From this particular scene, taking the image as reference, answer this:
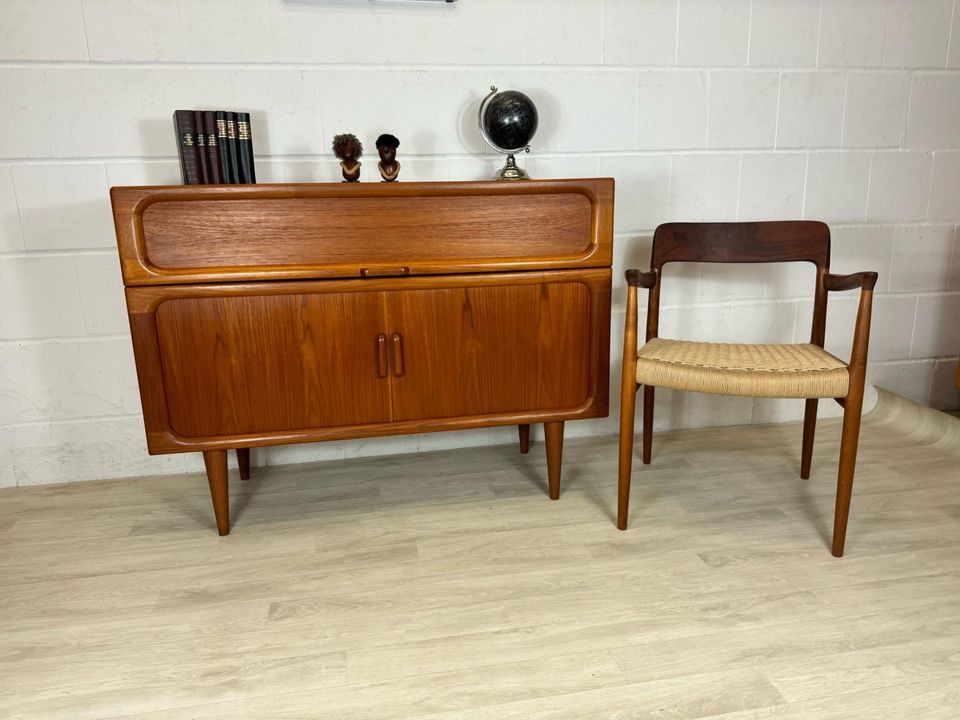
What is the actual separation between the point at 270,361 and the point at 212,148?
53 centimetres

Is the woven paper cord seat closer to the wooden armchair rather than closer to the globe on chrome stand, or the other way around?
the wooden armchair

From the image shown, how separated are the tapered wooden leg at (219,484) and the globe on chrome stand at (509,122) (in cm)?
103

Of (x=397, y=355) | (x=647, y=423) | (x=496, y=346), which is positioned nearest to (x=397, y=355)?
(x=397, y=355)

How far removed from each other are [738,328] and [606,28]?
42.7 inches

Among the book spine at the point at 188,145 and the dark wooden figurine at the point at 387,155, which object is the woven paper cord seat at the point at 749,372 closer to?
the dark wooden figurine at the point at 387,155

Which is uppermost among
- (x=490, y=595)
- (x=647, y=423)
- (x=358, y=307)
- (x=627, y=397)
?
(x=358, y=307)

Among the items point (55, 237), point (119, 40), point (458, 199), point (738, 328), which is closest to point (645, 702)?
point (458, 199)

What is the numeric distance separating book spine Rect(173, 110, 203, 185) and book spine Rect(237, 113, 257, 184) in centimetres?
10

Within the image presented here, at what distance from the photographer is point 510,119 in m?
1.78

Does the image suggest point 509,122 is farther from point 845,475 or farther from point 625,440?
point 845,475

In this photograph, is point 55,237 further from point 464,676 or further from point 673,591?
point 673,591

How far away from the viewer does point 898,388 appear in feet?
8.00

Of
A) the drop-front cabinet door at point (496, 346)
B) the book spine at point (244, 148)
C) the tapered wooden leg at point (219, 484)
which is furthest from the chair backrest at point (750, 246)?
the tapered wooden leg at point (219, 484)

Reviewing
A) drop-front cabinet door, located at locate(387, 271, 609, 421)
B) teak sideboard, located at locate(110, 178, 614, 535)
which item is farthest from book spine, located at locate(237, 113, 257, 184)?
drop-front cabinet door, located at locate(387, 271, 609, 421)
